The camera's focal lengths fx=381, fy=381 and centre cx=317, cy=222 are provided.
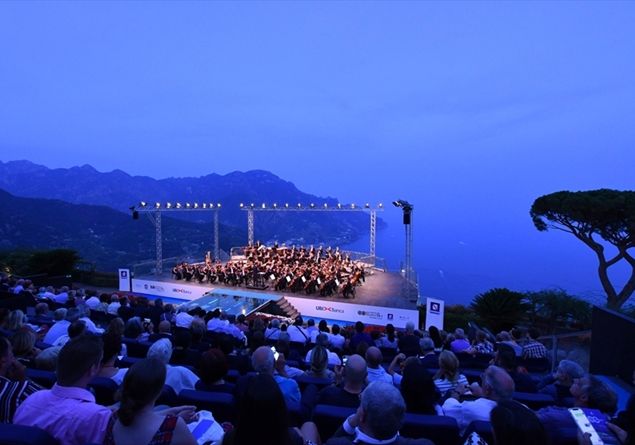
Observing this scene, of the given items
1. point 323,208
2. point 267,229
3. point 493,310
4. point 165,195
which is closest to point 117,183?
point 165,195

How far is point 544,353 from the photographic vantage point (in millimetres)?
6422

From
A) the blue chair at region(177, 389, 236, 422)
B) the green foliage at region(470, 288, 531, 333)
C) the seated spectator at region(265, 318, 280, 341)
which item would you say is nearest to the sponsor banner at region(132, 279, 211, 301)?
the seated spectator at region(265, 318, 280, 341)

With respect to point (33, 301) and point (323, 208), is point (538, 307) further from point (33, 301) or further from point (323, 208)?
point (33, 301)

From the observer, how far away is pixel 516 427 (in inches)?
60.7

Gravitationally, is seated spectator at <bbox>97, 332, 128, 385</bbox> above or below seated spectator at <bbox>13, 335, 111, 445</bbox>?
below

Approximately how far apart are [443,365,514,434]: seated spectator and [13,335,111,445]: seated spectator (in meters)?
2.31

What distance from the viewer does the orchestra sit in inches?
595

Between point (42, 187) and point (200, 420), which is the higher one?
point (42, 187)

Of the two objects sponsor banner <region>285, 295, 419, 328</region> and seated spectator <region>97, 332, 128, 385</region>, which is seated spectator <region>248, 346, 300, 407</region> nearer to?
seated spectator <region>97, 332, 128, 385</region>

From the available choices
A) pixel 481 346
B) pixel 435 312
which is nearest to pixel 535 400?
pixel 481 346

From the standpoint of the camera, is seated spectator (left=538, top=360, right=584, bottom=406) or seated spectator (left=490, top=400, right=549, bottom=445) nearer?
seated spectator (left=490, top=400, right=549, bottom=445)

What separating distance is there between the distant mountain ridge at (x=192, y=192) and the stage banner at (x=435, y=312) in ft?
235

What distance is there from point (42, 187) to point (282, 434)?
143m

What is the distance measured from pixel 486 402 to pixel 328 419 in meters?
1.21
